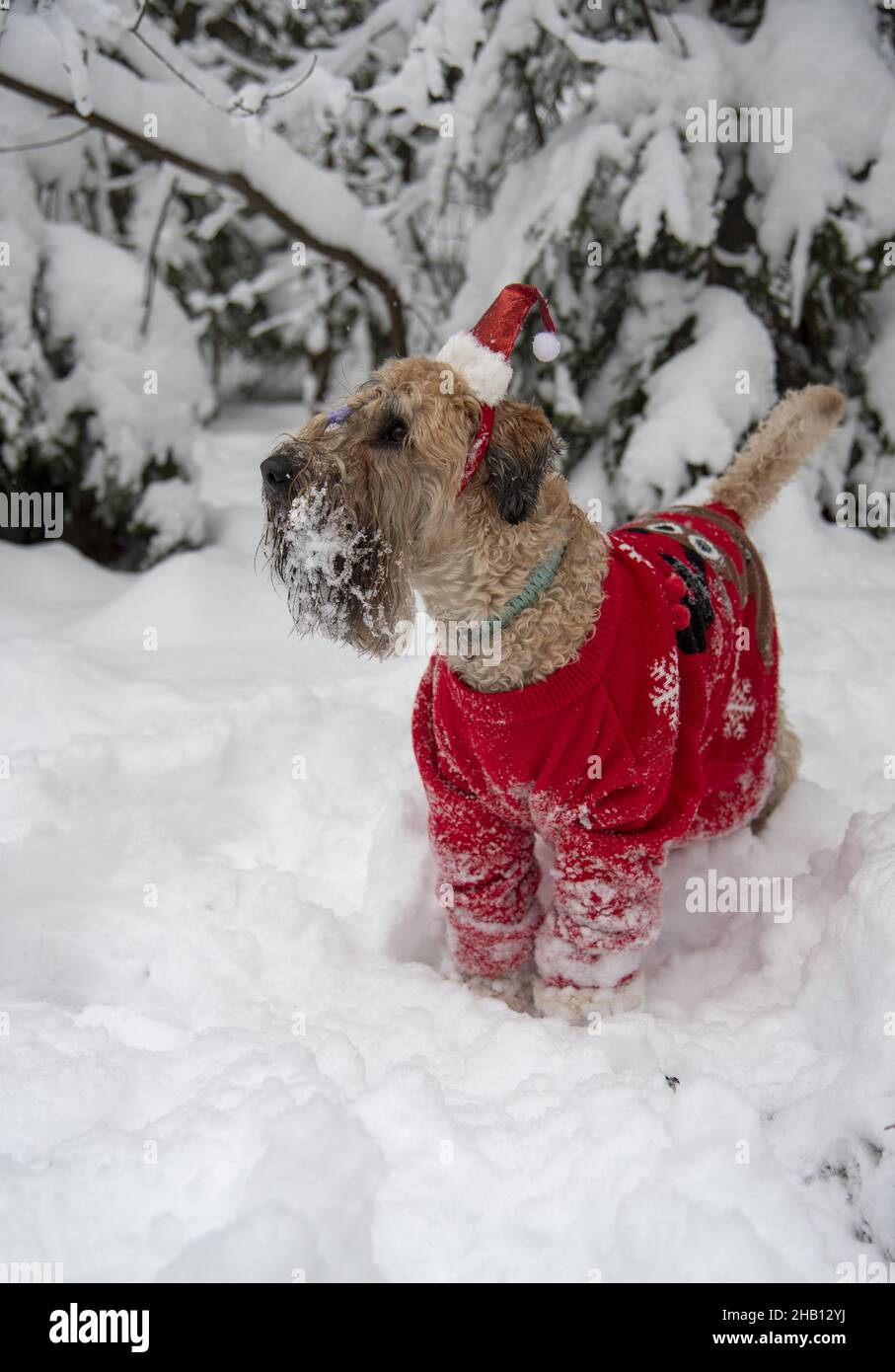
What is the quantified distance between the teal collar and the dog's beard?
9.6 inches

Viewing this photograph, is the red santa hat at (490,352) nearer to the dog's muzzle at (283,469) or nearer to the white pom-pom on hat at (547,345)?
the white pom-pom on hat at (547,345)

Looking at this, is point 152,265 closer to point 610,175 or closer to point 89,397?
point 89,397

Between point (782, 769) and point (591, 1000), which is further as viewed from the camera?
point (782, 769)

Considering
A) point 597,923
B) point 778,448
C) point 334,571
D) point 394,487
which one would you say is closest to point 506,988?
point 597,923

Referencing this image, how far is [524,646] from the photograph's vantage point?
1.99 m

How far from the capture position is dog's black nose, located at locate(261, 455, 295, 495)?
5.85 feet

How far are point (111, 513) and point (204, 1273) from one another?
13.0ft

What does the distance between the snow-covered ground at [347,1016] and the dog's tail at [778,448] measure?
91 cm

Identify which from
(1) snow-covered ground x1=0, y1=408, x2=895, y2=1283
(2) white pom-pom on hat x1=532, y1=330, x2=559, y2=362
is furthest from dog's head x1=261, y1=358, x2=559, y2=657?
(1) snow-covered ground x1=0, y1=408, x2=895, y2=1283

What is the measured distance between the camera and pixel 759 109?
4293 millimetres

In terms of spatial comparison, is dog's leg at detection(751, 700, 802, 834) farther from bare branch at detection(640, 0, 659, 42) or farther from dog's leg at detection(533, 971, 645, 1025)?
bare branch at detection(640, 0, 659, 42)

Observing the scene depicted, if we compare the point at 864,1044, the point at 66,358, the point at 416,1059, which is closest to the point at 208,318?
the point at 66,358

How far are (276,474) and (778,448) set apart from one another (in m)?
1.63
